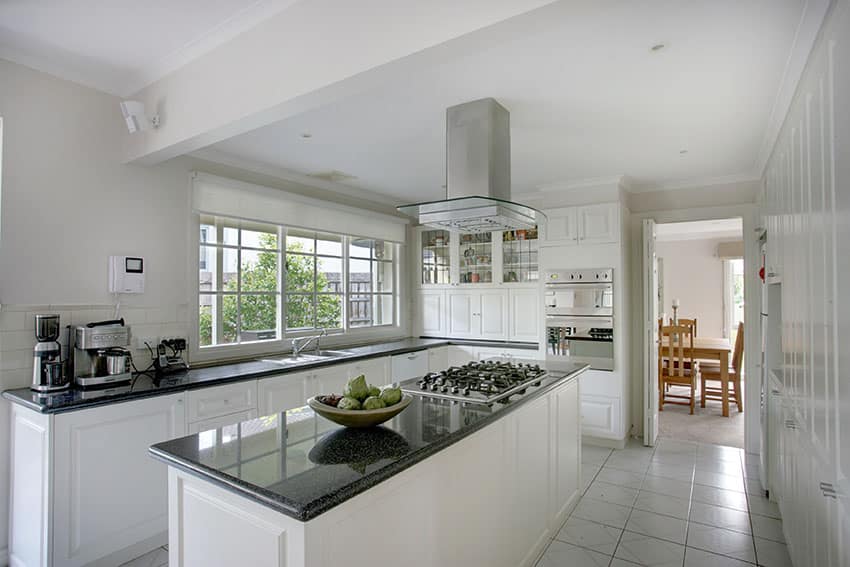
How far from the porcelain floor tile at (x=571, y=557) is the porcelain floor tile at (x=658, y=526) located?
17.4 inches

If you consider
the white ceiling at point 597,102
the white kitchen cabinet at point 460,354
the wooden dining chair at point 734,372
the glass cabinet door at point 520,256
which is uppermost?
the white ceiling at point 597,102

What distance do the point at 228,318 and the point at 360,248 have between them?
6.07 ft

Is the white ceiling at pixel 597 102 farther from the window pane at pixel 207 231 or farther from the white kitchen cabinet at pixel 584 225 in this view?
the window pane at pixel 207 231

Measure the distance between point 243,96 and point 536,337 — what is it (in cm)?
384

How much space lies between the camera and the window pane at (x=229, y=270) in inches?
148

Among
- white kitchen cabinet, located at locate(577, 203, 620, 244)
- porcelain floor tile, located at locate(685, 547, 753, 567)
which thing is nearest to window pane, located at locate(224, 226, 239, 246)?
white kitchen cabinet, located at locate(577, 203, 620, 244)

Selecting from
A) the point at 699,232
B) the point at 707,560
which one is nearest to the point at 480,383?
the point at 707,560

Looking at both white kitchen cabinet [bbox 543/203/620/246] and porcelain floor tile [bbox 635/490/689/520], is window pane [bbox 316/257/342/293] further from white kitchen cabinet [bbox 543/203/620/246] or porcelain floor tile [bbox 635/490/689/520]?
porcelain floor tile [bbox 635/490/689/520]

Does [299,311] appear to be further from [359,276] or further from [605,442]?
[605,442]

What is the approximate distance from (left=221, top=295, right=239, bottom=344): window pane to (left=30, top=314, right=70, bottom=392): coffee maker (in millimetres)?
1275

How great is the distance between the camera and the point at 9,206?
2469 millimetres

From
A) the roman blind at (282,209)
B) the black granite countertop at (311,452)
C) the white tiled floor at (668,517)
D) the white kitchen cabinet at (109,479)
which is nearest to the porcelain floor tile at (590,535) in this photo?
the white tiled floor at (668,517)

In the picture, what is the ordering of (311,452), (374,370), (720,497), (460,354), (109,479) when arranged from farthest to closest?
(460,354), (374,370), (720,497), (109,479), (311,452)

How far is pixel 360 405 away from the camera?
1.75 m
